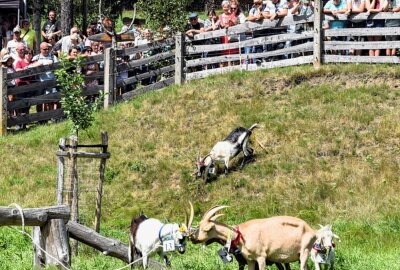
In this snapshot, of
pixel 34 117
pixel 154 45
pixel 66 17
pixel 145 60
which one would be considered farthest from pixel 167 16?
pixel 34 117

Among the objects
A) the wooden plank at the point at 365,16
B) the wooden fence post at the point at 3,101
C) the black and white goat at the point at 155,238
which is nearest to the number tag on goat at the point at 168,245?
the black and white goat at the point at 155,238

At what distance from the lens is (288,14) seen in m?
21.7

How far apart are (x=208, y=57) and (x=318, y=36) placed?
10.2 ft

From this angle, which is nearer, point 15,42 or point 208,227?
point 208,227

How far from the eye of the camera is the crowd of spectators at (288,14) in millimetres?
20578

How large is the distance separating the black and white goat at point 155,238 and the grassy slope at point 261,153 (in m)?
2.57

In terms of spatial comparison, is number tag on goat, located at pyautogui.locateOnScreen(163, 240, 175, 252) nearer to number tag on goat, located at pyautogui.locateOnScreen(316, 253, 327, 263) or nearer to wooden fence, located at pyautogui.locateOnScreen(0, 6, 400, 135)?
number tag on goat, located at pyautogui.locateOnScreen(316, 253, 327, 263)

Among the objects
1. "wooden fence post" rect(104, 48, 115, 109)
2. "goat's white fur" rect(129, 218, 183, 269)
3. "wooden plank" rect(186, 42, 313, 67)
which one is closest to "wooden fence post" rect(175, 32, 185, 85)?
"wooden plank" rect(186, 42, 313, 67)

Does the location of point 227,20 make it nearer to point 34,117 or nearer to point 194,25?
point 194,25

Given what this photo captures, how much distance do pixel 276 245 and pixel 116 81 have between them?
13.4m

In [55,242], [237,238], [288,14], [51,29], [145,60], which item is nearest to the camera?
[237,238]

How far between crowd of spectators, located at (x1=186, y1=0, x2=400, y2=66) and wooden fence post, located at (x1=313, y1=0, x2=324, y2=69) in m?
0.25

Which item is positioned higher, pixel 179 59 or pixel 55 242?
pixel 179 59

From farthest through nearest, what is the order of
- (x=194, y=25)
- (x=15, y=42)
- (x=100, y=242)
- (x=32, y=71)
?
(x=194, y=25), (x=15, y=42), (x=32, y=71), (x=100, y=242)
